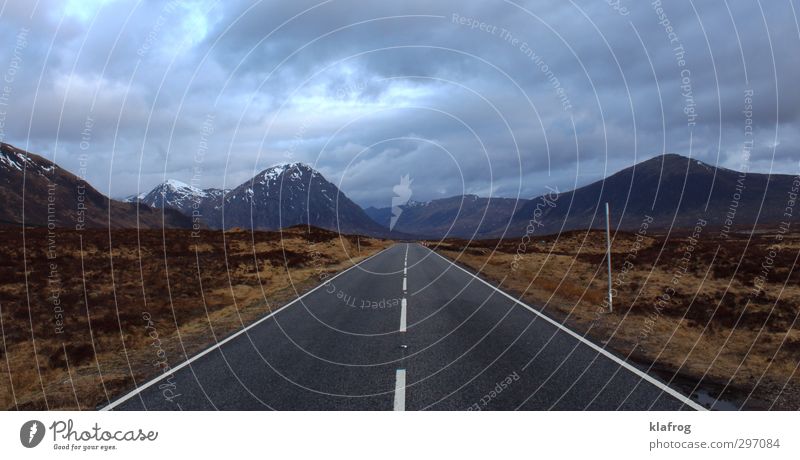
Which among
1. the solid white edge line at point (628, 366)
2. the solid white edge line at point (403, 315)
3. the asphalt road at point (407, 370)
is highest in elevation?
the asphalt road at point (407, 370)

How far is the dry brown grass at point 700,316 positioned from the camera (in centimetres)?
786

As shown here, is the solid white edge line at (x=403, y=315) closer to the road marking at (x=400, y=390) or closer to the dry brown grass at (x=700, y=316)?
the road marking at (x=400, y=390)

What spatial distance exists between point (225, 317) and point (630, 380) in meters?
11.5

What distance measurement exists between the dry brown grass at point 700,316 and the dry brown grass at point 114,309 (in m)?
9.21

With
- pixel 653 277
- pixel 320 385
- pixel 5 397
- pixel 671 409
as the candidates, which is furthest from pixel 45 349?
pixel 653 277

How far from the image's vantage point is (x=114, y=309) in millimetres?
16156

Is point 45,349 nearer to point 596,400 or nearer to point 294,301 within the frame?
point 294,301

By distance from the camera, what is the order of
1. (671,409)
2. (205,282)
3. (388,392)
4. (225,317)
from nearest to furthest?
1. (671,409)
2. (388,392)
3. (225,317)
4. (205,282)

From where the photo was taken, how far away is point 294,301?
1680 cm

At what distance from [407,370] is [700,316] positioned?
1091 centimetres
